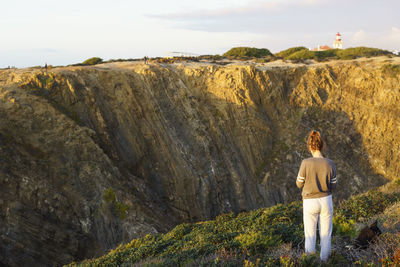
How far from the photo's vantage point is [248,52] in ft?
168

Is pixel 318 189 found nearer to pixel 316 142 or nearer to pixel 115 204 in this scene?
pixel 316 142

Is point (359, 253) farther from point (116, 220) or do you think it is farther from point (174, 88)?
point (174, 88)

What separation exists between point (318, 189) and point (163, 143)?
63.6ft

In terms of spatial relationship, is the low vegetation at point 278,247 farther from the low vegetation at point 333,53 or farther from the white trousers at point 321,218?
the low vegetation at point 333,53

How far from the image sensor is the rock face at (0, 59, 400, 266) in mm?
17312

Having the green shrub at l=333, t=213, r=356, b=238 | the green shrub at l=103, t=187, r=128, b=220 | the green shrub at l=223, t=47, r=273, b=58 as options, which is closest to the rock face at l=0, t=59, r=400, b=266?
the green shrub at l=103, t=187, r=128, b=220

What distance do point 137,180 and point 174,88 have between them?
9.76 m

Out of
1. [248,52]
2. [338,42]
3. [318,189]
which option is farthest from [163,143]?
[338,42]

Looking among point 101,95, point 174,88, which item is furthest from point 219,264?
point 174,88

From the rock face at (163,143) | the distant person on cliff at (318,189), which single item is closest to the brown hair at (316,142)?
the distant person on cliff at (318,189)

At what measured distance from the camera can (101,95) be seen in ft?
80.8

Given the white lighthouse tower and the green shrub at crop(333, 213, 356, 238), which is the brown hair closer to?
the green shrub at crop(333, 213, 356, 238)

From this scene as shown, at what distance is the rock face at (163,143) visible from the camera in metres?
17.3

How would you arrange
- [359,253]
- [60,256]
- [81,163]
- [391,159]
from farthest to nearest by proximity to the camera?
[391,159] → [81,163] → [60,256] → [359,253]
